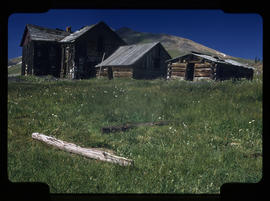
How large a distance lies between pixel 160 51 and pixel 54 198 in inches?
187

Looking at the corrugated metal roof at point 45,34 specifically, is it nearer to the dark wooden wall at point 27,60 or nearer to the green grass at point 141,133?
the dark wooden wall at point 27,60

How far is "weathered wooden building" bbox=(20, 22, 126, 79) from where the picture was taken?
697 centimetres

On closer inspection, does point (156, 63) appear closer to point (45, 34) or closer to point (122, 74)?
point (122, 74)

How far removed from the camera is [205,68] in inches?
322

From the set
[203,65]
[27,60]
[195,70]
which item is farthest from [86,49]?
[203,65]

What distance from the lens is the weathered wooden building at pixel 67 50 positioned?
22.9 ft

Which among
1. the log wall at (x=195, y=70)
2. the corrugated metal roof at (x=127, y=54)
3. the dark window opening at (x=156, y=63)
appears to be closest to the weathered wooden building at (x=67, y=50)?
the corrugated metal roof at (x=127, y=54)

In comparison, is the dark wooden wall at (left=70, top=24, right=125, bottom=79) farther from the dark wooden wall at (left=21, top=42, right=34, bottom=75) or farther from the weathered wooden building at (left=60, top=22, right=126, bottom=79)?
the dark wooden wall at (left=21, top=42, right=34, bottom=75)

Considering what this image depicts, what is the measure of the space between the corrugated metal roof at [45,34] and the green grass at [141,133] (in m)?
1.29

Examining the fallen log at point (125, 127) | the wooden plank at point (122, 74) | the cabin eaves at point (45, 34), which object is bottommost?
the fallen log at point (125, 127)

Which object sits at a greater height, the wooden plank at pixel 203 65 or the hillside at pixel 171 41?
the hillside at pixel 171 41

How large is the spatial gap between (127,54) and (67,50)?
188 centimetres
